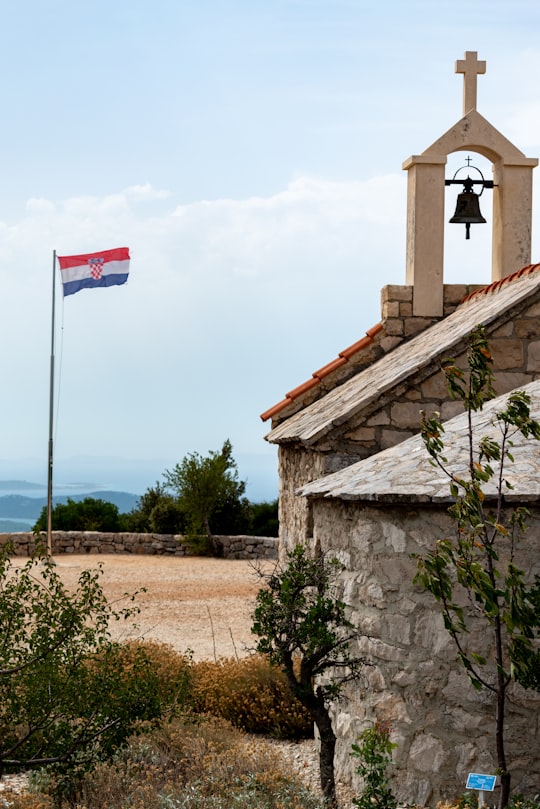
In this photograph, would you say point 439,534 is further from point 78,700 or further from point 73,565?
point 73,565

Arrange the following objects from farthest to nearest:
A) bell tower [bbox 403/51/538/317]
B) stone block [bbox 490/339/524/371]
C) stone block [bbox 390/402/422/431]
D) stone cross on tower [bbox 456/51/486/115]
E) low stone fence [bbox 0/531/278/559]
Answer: low stone fence [bbox 0/531/278/559]
stone cross on tower [bbox 456/51/486/115]
bell tower [bbox 403/51/538/317]
stone block [bbox 490/339/524/371]
stone block [bbox 390/402/422/431]

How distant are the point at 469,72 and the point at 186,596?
956 centimetres

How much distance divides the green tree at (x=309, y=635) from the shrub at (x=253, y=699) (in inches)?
69.2

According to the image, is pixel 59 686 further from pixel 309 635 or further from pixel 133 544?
pixel 133 544

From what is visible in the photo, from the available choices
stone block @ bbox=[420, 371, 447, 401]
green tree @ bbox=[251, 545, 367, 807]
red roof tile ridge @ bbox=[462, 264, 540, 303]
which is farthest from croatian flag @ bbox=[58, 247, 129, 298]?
green tree @ bbox=[251, 545, 367, 807]

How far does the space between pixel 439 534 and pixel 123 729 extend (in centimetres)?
264

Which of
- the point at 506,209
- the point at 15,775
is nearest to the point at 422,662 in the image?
the point at 15,775

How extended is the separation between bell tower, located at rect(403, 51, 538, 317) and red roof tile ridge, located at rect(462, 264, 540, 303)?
0.48 m

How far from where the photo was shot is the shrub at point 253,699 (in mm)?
8969

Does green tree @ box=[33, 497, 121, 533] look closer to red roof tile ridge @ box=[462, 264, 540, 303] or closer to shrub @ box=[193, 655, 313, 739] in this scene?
red roof tile ridge @ box=[462, 264, 540, 303]

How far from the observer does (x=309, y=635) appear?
690cm

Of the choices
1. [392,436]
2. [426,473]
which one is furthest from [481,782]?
[392,436]

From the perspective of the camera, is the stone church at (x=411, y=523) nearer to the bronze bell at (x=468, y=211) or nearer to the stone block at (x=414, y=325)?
the stone block at (x=414, y=325)

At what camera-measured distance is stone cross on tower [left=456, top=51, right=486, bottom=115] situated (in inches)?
527
